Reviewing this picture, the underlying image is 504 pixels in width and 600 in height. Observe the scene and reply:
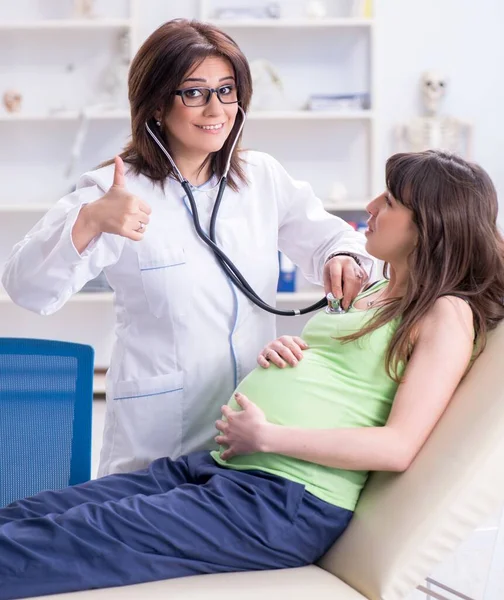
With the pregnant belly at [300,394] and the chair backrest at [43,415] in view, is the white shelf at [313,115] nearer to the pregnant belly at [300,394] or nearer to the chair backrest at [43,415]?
the chair backrest at [43,415]

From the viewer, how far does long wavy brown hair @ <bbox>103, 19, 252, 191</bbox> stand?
67.1 inches

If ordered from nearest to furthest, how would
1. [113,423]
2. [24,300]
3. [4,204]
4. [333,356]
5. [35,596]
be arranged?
[35,596]
[333,356]
[24,300]
[113,423]
[4,204]

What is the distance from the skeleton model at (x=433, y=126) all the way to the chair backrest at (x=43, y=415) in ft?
9.57

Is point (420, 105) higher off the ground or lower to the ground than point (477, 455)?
higher

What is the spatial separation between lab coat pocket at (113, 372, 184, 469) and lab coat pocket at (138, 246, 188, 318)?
0.44 ft

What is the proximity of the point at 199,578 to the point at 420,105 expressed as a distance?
356 centimetres

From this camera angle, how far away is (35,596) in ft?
4.32

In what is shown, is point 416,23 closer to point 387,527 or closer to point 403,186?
point 403,186

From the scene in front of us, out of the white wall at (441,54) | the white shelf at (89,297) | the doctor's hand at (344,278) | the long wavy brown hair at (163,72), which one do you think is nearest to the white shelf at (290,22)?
the white wall at (441,54)

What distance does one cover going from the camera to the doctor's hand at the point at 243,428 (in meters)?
1.42

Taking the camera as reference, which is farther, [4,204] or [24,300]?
[4,204]

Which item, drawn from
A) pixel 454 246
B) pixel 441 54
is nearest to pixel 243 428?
pixel 454 246

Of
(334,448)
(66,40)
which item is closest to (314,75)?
(66,40)

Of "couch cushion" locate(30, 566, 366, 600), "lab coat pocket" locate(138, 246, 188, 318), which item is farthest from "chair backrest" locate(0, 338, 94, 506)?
"couch cushion" locate(30, 566, 366, 600)
